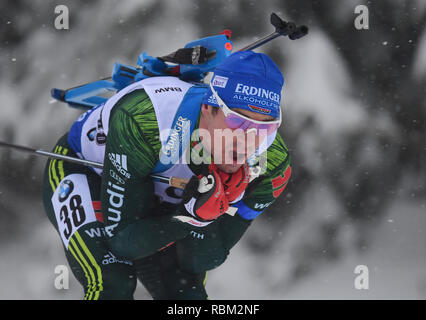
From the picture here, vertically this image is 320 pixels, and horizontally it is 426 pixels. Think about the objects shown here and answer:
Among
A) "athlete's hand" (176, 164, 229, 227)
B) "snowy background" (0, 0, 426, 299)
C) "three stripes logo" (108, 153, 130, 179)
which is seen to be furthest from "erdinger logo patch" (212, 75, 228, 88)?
"snowy background" (0, 0, 426, 299)

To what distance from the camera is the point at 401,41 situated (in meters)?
4.50

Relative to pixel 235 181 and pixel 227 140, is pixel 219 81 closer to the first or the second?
pixel 227 140

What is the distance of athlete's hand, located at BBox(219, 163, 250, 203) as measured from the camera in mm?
2055

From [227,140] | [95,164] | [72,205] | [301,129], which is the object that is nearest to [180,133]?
[227,140]

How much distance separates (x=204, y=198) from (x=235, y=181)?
0.57 ft

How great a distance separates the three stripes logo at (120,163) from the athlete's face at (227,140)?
300mm

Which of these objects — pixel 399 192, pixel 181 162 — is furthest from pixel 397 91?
pixel 181 162

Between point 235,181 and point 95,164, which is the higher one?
point 95,164

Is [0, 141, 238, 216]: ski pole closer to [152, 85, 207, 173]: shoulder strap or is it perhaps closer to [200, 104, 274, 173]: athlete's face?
[152, 85, 207, 173]: shoulder strap

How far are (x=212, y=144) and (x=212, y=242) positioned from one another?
1.94 ft

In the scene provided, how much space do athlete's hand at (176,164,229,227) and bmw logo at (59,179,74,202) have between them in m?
0.65

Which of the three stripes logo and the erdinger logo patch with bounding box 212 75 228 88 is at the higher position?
the erdinger logo patch with bounding box 212 75 228 88

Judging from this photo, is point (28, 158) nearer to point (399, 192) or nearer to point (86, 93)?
point (86, 93)

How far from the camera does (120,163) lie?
208 centimetres
